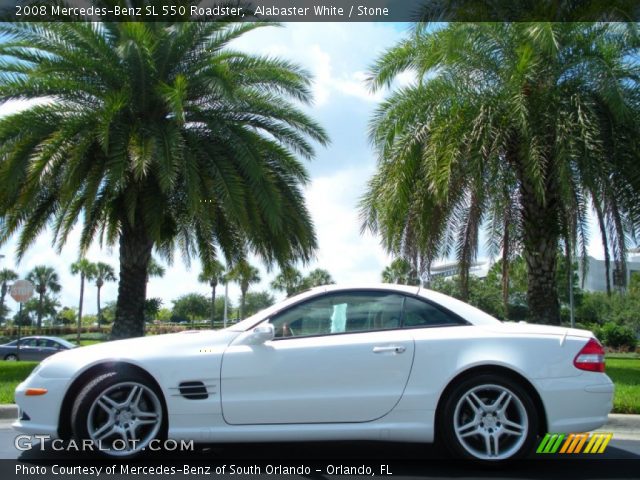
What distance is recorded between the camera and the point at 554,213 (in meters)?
13.1

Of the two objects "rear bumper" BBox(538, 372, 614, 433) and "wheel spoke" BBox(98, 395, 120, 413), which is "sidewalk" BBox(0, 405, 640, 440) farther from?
"wheel spoke" BBox(98, 395, 120, 413)

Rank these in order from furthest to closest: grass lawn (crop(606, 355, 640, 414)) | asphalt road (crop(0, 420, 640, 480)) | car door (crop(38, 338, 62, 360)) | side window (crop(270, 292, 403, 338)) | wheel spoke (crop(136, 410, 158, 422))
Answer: car door (crop(38, 338, 62, 360)), grass lawn (crop(606, 355, 640, 414)), side window (crop(270, 292, 403, 338)), wheel spoke (crop(136, 410, 158, 422)), asphalt road (crop(0, 420, 640, 480))

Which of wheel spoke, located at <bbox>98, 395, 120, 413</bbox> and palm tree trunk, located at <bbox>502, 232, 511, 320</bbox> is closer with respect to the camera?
wheel spoke, located at <bbox>98, 395, 120, 413</bbox>

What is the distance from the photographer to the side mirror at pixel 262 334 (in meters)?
5.29

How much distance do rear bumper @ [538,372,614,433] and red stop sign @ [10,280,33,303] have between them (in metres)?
17.1

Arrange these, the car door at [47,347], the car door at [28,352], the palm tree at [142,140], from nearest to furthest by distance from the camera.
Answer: the palm tree at [142,140], the car door at [47,347], the car door at [28,352]

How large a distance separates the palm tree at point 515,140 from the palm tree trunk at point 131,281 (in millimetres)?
5150

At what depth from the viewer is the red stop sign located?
1927 cm

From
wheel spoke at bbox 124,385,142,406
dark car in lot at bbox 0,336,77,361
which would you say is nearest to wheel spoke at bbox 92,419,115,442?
wheel spoke at bbox 124,385,142,406

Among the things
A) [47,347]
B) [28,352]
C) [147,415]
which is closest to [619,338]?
[47,347]

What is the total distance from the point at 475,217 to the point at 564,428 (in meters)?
8.41

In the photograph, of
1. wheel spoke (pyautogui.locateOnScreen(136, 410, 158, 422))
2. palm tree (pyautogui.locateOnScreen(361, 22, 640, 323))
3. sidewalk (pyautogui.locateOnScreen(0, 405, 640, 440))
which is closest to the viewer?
wheel spoke (pyautogui.locateOnScreen(136, 410, 158, 422))

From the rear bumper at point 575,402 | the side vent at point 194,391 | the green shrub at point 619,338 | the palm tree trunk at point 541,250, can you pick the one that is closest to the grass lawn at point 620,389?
the palm tree trunk at point 541,250

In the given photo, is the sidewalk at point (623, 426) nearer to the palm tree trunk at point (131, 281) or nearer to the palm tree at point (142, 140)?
the palm tree at point (142, 140)
